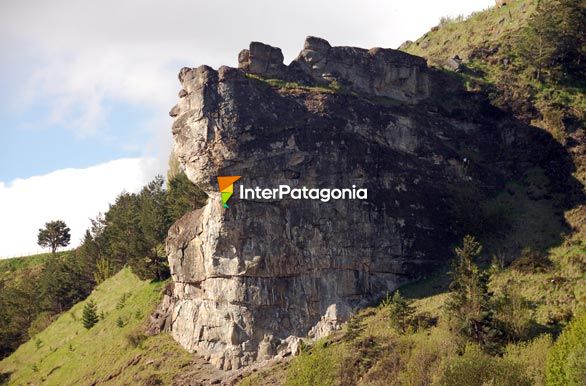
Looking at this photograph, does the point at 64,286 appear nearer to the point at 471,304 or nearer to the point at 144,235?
the point at 144,235

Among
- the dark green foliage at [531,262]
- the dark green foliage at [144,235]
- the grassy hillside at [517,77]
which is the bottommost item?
the dark green foliage at [531,262]

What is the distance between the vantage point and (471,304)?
46094mm

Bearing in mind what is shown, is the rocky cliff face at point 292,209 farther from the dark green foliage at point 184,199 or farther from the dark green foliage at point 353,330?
the dark green foliage at point 184,199

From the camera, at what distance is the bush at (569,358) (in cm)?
3747

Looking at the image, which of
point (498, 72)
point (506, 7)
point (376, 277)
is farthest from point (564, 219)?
point (506, 7)

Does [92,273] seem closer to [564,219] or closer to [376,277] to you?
[376,277]

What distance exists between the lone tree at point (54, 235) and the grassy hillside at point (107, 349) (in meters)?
34.3

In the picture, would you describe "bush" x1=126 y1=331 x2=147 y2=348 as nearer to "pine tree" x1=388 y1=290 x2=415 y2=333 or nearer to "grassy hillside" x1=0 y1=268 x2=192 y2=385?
"grassy hillside" x1=0 y1=268 x2=192 y2=385

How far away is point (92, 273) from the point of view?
273 feet

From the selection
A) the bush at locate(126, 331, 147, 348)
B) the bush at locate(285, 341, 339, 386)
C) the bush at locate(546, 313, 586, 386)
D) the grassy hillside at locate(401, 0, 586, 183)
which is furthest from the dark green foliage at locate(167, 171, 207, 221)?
the bush at locate(546, 313, 586, 386)

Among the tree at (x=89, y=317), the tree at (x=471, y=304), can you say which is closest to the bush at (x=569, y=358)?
the tree at (x=471, y=304)

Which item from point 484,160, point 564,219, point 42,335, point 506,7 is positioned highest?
point 506,7

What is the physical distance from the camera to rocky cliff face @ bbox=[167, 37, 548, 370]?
5331 cm

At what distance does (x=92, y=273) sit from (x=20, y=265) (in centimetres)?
3737
